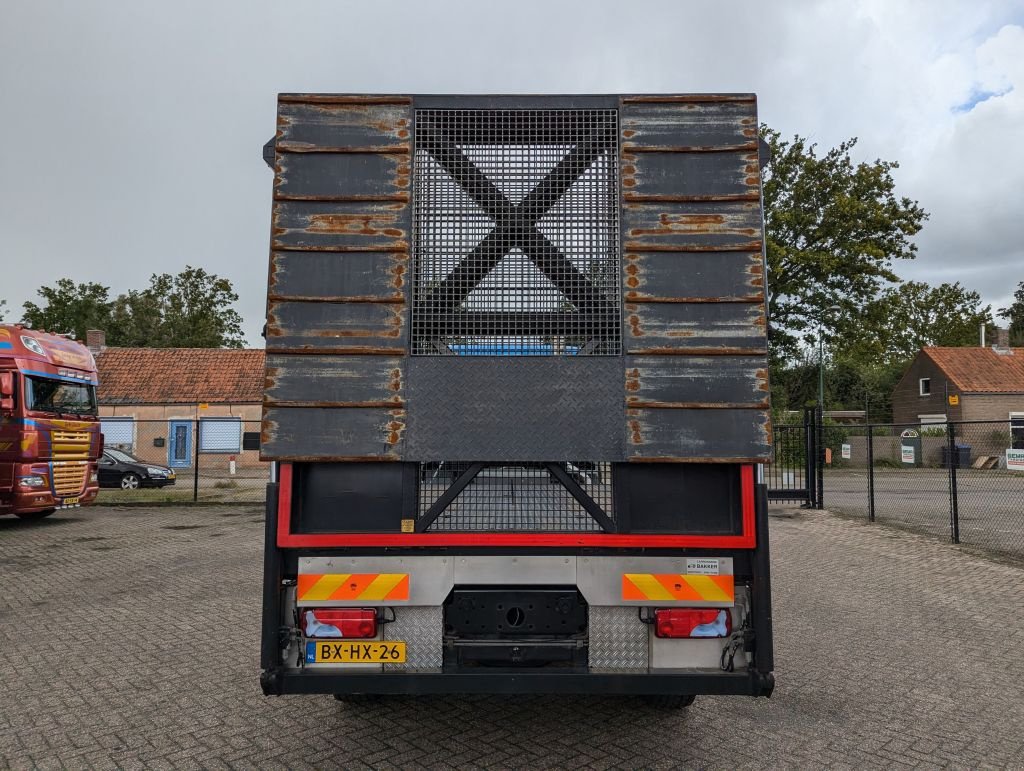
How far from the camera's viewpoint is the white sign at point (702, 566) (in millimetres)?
2955

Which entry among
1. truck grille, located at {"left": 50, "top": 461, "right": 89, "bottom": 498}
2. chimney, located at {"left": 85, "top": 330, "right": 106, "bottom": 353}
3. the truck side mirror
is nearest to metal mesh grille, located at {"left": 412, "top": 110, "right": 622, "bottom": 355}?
the truck side mirror

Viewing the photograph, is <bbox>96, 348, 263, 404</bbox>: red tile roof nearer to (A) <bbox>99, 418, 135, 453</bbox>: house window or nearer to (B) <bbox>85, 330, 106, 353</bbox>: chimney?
(A) <bbox>99, 418, 135, 453</bbox>: house window

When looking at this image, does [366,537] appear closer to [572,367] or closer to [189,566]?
[572,367]

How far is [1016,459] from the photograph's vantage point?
988 centimetres

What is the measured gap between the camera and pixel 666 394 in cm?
300

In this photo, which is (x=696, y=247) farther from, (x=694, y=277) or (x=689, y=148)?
(x=689, y=148)

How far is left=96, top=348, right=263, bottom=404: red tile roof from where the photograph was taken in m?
30.2

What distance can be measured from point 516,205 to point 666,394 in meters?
1.14

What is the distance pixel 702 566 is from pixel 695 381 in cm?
80

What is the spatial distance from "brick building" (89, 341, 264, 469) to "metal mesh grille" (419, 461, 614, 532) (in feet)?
84.2

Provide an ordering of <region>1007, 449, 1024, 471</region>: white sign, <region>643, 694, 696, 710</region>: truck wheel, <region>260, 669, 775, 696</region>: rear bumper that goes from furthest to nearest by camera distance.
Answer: <region>1007, 449, 1024, 471</region>: white sign, <region>643, 694, 696, 710</region>: truck wheel, <region>260, 669, 775, 696</region>: rear bumper

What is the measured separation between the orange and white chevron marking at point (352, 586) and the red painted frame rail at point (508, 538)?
132 mm

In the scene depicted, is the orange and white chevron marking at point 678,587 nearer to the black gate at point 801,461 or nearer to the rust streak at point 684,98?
the rust streak at point 684,98

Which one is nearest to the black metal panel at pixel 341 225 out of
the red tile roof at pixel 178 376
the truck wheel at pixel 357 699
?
the truck wheel at pixel 357 699
